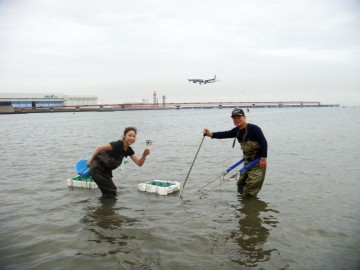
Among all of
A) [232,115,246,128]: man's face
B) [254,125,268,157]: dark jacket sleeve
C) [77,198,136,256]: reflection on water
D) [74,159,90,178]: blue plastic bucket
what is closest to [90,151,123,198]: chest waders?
[77,198,136,256]: reflection on water

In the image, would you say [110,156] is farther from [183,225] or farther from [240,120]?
[240,120]

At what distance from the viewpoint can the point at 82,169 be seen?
9.67 meters

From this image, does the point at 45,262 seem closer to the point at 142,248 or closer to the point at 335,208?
the point at 142,248

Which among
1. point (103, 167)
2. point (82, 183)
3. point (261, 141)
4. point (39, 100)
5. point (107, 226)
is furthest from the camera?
point (39, 100)

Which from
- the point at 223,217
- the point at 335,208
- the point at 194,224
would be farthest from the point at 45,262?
the point at 335,208

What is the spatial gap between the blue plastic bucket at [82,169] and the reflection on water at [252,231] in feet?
14.6

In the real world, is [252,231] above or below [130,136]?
below

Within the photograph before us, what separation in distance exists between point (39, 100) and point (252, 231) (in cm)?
16218

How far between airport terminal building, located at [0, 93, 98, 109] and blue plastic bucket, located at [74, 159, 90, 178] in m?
137

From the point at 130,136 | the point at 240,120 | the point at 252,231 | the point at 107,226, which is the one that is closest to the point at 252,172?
the point at 240,120

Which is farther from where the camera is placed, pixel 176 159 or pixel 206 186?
pixel 176 159

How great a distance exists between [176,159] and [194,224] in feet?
30.3

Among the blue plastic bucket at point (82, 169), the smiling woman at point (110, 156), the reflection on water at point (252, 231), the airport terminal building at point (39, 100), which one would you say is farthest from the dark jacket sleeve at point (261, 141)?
the airport terminal building at point (39, 100)

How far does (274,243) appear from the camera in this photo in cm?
580
